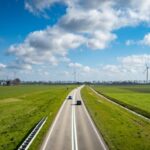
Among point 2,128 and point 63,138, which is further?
point 2,128

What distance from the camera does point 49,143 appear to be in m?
25.7

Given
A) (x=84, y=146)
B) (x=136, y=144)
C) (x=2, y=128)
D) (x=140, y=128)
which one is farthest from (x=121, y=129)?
(x=2, y=128)

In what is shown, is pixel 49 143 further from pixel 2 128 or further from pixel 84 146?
pixel 2 128

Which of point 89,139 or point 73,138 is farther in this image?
point 73,138

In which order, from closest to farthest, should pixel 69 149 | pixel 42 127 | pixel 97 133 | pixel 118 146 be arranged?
pixel 69 149 < pixel 118 146 < pixel 97 133 < pixel 42 127

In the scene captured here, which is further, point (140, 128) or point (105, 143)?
point (140, 128)

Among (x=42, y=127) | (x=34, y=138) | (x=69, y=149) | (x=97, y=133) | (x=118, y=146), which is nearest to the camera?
(x=69, y=149)

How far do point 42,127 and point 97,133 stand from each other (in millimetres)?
7353

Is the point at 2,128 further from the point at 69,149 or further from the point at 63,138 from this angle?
the point at 69,149

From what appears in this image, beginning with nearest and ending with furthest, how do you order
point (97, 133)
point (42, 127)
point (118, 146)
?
1. point (118, 146)
2. point (97, 133)
3. point (42, 127)

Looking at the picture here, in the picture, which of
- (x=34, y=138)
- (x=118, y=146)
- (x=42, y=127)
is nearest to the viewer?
(x=118, y=146)

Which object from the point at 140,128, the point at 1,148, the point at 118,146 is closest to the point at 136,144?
the point at 118,146

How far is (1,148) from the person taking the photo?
81.4 ft

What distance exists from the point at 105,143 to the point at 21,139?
27.5 ft
